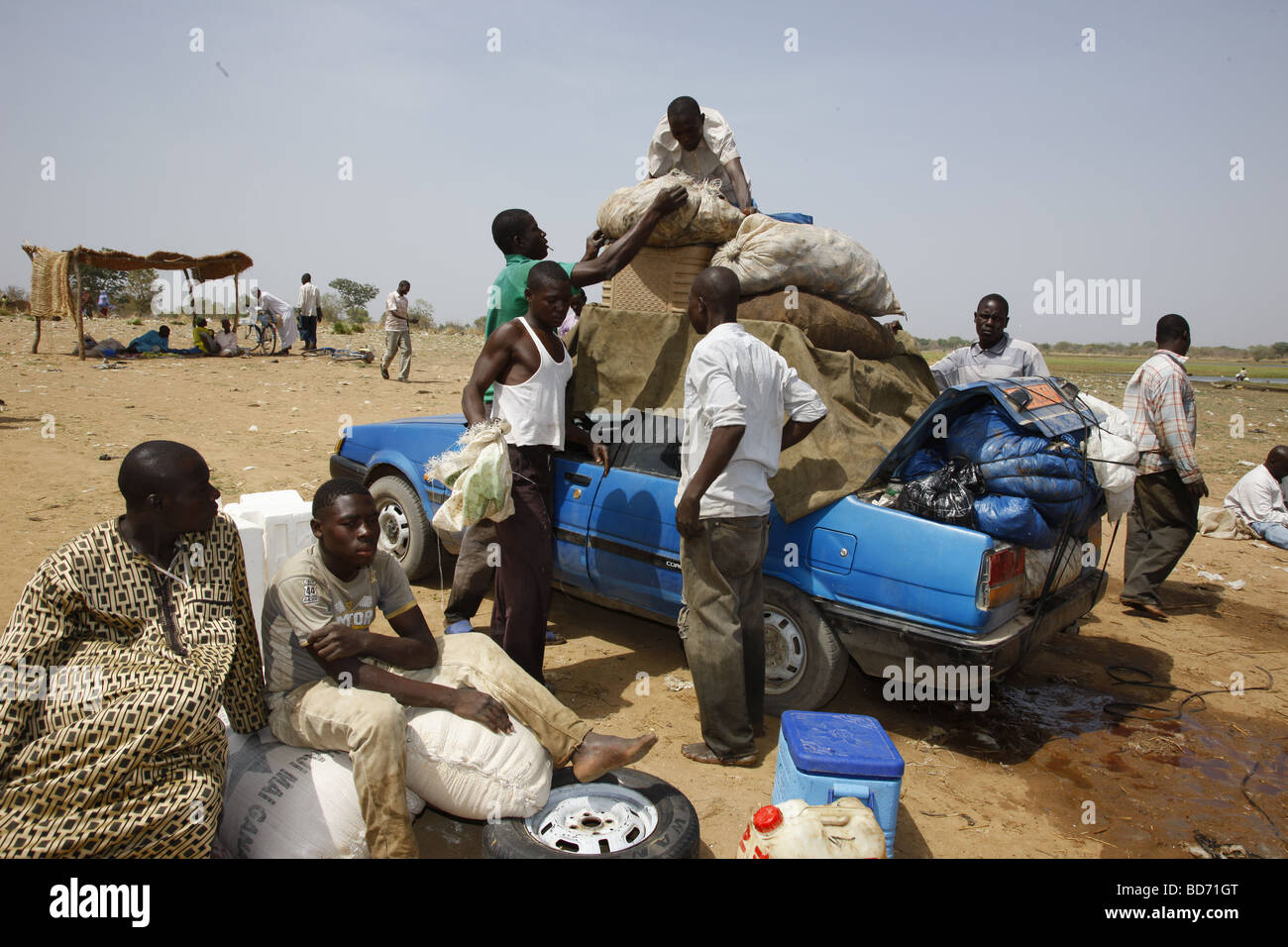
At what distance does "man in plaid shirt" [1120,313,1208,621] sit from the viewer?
5855 millimetres

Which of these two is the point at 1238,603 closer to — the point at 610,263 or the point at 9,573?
the point at 610,263

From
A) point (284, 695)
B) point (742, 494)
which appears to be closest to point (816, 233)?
point (742, 494)

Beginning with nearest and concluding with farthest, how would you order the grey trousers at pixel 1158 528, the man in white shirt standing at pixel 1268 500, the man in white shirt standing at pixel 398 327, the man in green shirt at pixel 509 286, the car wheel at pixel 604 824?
the car wheel at pixel 604 824
the man in green shirt at pixel 509 286
the grey trousers at pixel 1158 528
the man in white shirt standing at pixel 1268 500
the man in white shirt standing at pixel 398 327

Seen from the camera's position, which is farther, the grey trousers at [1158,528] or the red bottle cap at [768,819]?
the grey trousers at [1158,528]

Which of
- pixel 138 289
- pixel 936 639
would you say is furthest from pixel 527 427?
pixel 138 289

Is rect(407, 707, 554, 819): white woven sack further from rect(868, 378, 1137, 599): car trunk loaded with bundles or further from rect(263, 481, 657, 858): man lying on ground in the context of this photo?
rect(868, 378, 1137, 599): car trunk loaded with bundles

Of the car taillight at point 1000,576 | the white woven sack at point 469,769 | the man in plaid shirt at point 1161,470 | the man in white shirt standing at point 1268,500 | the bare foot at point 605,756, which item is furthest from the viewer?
the man in white shirt standing at point 1268,500

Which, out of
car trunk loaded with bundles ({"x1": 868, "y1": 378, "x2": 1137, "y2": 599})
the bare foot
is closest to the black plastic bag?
car trunk loaded with bundles ({"x1": 868, "y1": 378, "x2": 1137, "y2": 599})

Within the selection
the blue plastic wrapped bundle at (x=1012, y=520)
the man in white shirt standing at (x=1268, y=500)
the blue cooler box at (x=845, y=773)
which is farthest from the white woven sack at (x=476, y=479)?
the man in white shirt standing at (x=1268, y=500)

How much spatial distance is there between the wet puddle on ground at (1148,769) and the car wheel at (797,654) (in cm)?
95

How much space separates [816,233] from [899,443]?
1.38 meters

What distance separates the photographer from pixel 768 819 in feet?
8.41

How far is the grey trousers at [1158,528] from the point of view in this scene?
6109mm

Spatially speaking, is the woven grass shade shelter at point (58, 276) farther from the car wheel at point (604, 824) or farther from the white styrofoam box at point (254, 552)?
the car wheel at point (604, 824)
